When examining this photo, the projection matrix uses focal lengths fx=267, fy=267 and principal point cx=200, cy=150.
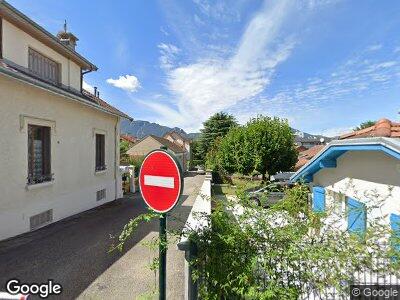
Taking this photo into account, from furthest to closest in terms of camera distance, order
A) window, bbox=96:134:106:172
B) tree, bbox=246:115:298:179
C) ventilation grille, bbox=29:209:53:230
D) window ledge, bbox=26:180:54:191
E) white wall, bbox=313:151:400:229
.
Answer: tree, bbox=246:115:298:179 < window, bbox=96:134:106:172 < ventilation grille, bbox=29:209:53:230 < window ledge, bbox=26:180:54:191 < white wall, bbox=313:151:400:229

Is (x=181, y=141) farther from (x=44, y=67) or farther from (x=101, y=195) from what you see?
(x=44, y=67)

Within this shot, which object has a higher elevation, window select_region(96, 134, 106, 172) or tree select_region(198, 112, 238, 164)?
tree select_region(198, 112, 238, 164)

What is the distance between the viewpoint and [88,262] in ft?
18.4

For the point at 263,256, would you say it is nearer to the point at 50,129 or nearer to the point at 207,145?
the point at 50,129

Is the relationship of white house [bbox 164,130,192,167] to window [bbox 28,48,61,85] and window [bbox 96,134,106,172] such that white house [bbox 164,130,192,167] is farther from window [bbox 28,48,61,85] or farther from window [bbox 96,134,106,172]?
window [bbox 28,48,61,85]

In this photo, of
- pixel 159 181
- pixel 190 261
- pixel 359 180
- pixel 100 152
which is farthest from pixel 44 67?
pixel 359 180

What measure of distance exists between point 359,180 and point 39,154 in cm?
929

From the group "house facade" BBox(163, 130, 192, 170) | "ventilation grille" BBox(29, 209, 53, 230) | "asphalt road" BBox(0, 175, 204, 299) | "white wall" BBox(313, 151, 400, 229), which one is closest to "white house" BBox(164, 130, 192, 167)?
"house facade" BBox(163, 130, 192, 170)

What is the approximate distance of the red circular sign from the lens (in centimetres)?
236

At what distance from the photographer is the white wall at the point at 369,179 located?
4.40 m

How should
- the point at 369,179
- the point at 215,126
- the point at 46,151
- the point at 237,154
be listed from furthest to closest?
the point at 215,126, the point at 237,154, the point at 46,151, the point at 369,179

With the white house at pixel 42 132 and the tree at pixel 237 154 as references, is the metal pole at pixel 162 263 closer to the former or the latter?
the white house at pixel 42 132

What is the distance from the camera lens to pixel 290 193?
3121 mm

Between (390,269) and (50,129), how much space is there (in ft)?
31.6
